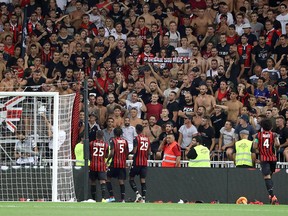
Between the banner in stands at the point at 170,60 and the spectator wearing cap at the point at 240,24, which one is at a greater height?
the spectator wearing cap at the point at 240,24

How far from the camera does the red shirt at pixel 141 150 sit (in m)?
22.7

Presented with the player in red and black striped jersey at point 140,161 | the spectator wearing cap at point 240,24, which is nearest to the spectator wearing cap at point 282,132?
the player in red and black striped jersey at point 140,161

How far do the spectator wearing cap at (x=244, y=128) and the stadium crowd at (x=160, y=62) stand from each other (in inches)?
1.1

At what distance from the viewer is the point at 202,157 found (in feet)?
76.0

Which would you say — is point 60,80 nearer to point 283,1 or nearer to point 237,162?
point 237,162

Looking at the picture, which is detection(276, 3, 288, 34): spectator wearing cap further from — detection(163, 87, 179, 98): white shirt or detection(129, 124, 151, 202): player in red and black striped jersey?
detection(129, 124, 151, 202): player in red and black striped jersey

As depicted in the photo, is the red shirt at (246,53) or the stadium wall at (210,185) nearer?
the stadium wall at (210,185)

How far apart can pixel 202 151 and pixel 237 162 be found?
90cm

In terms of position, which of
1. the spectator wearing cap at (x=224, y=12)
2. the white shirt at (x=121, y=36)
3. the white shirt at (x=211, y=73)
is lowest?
the white shirt at (x=211, y=73)

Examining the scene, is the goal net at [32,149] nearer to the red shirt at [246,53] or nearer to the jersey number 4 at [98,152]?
the jersey number 4 at [98,152]

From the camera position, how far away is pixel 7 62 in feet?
88.6

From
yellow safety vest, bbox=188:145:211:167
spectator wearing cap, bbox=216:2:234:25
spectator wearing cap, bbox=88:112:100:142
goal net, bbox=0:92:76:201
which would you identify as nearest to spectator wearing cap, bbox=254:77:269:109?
yellow safety vest, bbox=188:145:211:167

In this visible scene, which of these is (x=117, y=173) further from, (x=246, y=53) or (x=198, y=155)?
(x=246, y=53)

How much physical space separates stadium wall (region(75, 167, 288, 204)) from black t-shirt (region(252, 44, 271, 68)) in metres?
4.59
